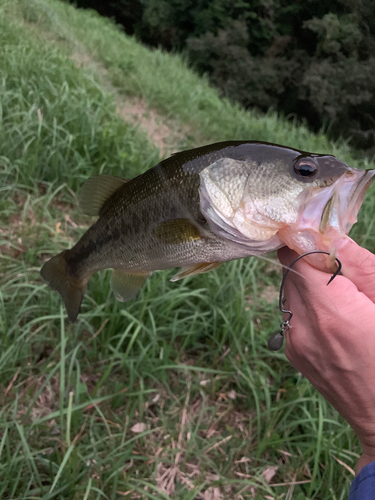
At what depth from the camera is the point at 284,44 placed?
50.9 feet

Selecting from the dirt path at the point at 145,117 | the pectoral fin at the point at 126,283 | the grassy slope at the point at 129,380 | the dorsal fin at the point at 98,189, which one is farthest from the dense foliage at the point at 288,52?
the pectoral fin at the point at 126,283

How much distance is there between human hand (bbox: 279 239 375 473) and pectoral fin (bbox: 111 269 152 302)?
0.55 metres

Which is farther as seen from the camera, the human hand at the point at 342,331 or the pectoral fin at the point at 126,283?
the pectoral fin at the point at 126,283

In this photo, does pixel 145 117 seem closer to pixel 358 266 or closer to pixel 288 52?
pixel 358 266

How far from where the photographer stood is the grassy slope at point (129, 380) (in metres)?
1.73

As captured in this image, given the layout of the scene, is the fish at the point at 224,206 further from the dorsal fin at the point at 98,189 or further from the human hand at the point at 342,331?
the human hand at the point at 342,331

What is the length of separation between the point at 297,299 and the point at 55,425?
146 cm

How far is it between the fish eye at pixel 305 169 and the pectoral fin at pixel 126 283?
67 centimetres

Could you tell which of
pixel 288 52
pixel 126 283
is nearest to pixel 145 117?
pixel 126 283

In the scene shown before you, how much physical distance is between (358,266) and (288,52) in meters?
17.6

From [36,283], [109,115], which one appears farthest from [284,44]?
[36,283]

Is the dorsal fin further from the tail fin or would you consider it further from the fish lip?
the fish lip

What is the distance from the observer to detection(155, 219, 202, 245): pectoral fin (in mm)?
1111

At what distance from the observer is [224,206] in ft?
3.50
